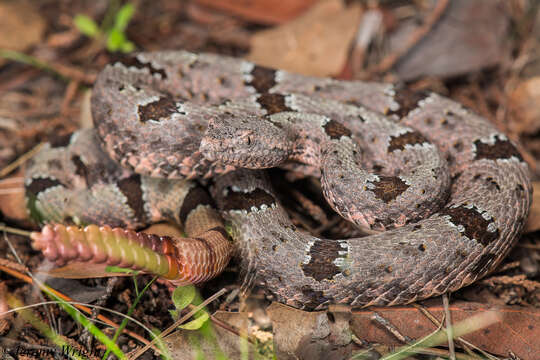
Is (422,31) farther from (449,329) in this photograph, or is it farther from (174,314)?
(174,314)

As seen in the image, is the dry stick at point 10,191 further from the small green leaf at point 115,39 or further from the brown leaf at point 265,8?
the brown leaf at point 265,8

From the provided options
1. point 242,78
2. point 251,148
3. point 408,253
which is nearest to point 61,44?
point 242,78

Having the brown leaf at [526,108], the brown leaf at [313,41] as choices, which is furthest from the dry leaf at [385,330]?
the brown leaf at [313,41]

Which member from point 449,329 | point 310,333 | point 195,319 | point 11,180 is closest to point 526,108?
point 449,329

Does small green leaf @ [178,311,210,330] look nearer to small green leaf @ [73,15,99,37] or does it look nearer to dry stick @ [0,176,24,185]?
dry stick @ [0,176,24,185]

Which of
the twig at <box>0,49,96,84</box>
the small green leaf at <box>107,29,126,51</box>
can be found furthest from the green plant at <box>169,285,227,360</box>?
the small green leaf at <box>107,29,126,51</box>

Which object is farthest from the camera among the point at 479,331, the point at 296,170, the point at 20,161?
the point at 20,161

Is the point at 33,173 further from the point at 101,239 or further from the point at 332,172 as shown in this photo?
the point at 332,172
